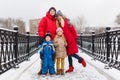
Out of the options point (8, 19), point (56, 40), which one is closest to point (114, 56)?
point (56, 40)

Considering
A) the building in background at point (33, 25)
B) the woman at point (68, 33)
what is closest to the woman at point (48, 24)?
the woman at point (68, 33)

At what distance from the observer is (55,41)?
8562 millimetres

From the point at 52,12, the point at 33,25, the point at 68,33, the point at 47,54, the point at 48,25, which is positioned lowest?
the point at 47,54

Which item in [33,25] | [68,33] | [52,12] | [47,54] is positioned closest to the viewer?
[47,54]

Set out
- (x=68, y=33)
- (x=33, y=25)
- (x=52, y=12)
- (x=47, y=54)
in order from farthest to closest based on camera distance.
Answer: (x=33, y=25) → (x=68, y=33) → (x=52, y=12) → (x=47, y=54)

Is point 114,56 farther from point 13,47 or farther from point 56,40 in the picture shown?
point 13,47

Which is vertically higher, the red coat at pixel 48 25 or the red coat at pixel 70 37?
the red coat at pixel 48 25

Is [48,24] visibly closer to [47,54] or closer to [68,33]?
[68,33]

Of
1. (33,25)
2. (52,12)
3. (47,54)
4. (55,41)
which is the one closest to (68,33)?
(55,41)

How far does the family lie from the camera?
845 cm

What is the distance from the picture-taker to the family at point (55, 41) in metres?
8.45

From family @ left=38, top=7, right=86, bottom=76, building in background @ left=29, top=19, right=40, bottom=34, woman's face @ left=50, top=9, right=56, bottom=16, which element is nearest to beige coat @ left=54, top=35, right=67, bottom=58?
family @ left=38, top=7, right=86, bottom=76

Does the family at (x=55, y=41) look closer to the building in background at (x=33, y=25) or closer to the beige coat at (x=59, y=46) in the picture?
the beige coat at (x=59, y=46)

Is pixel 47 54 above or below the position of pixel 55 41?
below
